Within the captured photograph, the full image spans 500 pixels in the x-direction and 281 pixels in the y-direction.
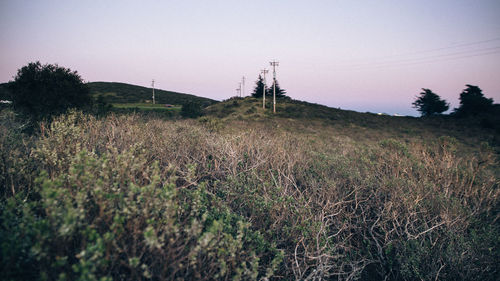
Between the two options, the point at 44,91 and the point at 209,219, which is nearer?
the point at 209,219

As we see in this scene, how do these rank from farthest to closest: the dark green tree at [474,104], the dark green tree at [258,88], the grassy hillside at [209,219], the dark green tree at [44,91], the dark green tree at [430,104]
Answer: the dark green tree at [258,88], the dark green tree at [430,104], the dark green tree at [474,104], the dark green tree at [44,91], the grassy hillside at [209,219]

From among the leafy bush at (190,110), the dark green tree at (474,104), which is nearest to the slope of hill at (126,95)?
the leafy bush at (190,110)

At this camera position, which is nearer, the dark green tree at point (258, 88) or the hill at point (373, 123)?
the hill at point (373, 123)

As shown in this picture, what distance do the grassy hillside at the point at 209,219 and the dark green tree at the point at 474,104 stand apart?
36.7m

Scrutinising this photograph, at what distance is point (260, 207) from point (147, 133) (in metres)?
3.98

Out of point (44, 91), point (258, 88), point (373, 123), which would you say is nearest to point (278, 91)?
point (258, 88)

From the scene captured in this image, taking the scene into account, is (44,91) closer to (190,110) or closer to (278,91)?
(190,110)

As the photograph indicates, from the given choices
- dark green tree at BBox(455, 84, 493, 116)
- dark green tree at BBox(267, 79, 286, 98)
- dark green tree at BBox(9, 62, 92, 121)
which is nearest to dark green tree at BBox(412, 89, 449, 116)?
dark green tree at BBox(455, 84, 493, 116)

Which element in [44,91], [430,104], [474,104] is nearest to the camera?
[44,91]

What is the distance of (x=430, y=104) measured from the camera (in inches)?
1654

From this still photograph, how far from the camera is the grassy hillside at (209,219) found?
192 cm

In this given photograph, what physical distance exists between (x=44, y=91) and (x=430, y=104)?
53834 mm

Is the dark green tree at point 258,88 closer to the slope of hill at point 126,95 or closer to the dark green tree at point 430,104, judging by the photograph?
the slope of hill at point 126,95

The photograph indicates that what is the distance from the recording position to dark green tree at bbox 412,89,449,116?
136 ft
